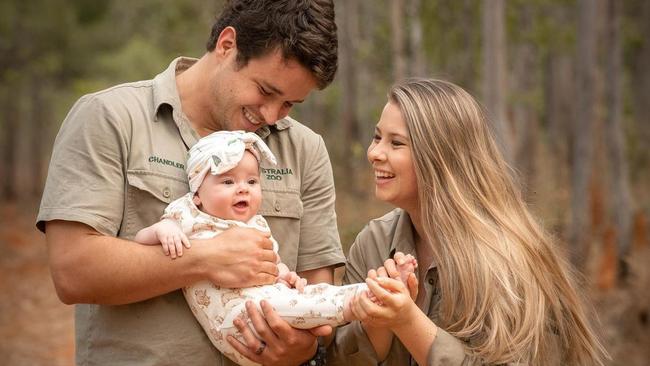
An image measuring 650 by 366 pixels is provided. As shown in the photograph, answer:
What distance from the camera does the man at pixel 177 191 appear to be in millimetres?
3447

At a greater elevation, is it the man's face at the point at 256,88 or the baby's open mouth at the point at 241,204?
the man's face at the point at 256,88

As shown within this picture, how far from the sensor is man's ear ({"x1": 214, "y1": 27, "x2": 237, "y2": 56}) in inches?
153

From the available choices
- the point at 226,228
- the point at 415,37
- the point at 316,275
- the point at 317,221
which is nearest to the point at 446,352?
the point at 316,275

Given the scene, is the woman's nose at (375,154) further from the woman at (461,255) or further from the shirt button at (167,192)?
the shirt button at (167,192)

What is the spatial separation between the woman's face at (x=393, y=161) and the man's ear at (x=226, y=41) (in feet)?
2.41

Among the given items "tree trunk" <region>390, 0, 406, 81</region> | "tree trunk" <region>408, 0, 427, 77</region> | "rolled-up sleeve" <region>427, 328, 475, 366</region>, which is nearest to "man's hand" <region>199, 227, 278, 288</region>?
"rolled-up sleeve" <region>427, 328, 475, 366</region>

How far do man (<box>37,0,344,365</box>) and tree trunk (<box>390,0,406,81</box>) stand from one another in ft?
34.3

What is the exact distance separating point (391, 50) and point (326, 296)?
38.3 feet

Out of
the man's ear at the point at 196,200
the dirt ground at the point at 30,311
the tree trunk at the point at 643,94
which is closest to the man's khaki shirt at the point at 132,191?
the man's ear at the point at 196,200

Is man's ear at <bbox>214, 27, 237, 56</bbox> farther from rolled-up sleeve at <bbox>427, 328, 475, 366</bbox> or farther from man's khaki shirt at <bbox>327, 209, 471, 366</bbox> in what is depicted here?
rolled-up sleeve at <bbox>427, 328, 475, 366</bbox>

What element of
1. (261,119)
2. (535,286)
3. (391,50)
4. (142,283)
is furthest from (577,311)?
(391,50)

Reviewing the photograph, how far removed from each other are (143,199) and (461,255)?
1.32 m

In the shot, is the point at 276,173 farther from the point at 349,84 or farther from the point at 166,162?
the point at 349,84

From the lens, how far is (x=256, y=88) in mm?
3809
